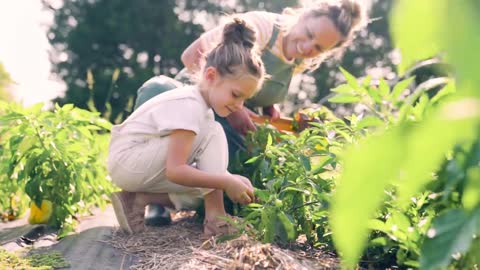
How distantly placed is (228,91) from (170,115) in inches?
8.8

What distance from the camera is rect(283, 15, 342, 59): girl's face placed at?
2799mm

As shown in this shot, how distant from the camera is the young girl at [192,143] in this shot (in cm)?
212

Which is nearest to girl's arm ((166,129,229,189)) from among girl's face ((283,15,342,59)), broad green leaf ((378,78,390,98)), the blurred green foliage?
girl's face ((283,15,342,59))

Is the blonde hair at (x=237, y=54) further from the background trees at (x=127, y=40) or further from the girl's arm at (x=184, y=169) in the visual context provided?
the background trees at (x=127, y=40)

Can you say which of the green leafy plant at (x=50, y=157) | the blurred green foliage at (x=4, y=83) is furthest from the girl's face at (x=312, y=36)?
the blurred green foliage at (x=4, y=83)

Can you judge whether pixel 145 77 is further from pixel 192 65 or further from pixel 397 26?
pixel 397 26

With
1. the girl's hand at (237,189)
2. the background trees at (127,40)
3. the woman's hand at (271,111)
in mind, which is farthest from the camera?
the background trees at (127,40)

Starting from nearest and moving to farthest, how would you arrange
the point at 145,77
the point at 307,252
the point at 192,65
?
the point at 307,252
the point at 192,65
the point at 145,77

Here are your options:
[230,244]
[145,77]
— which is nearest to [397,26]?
[230,244]

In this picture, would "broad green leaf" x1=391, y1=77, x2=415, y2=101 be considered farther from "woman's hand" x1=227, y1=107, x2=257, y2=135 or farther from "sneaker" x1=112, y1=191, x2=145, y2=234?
"woman's hand" x1=227, y1=107, x2=257, y2=135

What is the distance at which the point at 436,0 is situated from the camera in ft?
0.63

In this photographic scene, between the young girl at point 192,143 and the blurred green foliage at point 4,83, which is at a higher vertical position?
the blurred green foliage at point 4,83

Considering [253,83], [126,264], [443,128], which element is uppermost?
[253,83]

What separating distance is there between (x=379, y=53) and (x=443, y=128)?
16.1 meters
